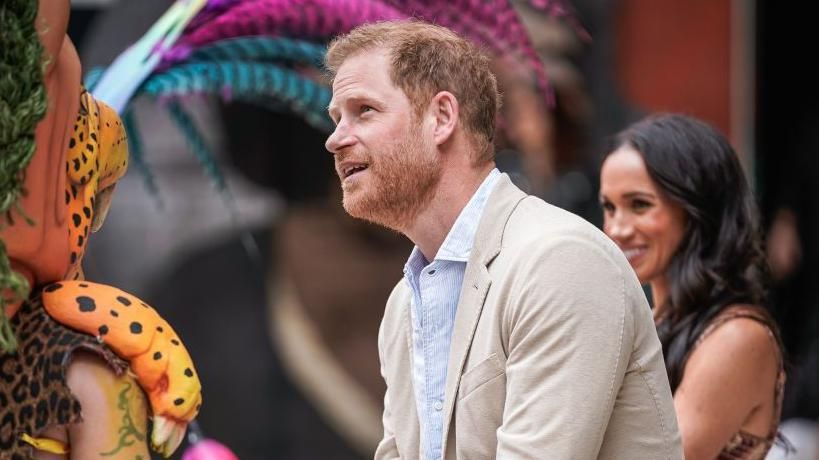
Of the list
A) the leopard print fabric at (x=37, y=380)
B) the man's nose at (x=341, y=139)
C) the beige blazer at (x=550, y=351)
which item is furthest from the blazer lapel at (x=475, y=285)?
the leopard print fabric at (x=37, y=380)

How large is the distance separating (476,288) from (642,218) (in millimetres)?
902

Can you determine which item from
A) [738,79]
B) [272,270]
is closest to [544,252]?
[272,270]

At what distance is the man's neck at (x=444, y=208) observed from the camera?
2420mm

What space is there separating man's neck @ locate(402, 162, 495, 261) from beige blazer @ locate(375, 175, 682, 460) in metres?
0.06

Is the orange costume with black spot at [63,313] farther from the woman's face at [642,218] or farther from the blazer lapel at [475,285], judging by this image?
the woman's face at [642,218]

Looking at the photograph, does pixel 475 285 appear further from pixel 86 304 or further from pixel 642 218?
pixel 642 218

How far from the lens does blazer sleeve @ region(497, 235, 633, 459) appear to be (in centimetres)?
213

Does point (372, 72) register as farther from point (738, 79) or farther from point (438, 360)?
point (738, 79)

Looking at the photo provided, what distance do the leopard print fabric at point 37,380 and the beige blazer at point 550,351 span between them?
62 cm

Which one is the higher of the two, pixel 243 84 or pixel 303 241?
pixel 243 84

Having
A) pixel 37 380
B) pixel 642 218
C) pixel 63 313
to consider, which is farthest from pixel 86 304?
pixel 642 218

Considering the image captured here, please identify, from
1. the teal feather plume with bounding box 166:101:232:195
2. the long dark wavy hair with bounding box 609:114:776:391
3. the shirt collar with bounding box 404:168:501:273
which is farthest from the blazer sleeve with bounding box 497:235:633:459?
the teal feather plume with bounding box 166:101:232:195

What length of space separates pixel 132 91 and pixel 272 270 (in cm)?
353

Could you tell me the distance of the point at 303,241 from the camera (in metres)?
6.31
